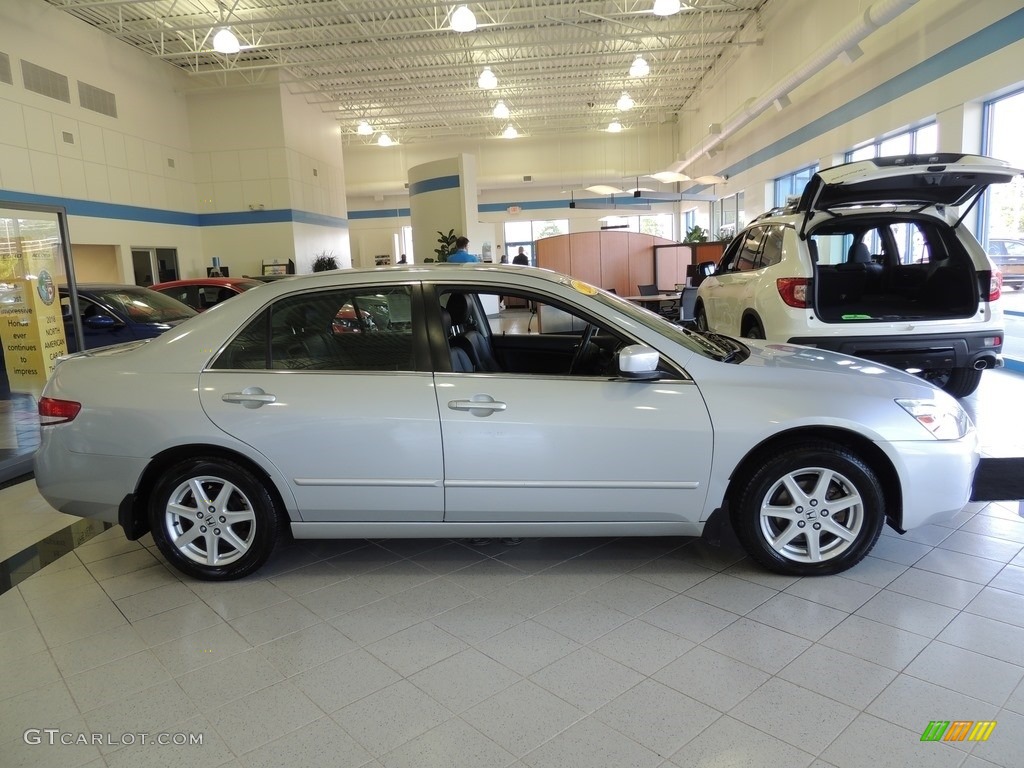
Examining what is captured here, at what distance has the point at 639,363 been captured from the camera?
8.60ft

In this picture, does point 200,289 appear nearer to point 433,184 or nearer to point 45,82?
point 45,82

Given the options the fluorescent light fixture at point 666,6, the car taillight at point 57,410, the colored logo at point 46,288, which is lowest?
the car taillight at point 57,410

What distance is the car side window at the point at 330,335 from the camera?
2.88m

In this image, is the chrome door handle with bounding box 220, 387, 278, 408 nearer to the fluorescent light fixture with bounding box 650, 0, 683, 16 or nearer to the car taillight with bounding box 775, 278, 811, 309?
the car taillight with bounding box 775, 278, 811, 309

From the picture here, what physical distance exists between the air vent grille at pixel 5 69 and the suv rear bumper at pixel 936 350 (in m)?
14.2

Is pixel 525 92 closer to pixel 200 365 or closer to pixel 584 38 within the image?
pixel 584 38

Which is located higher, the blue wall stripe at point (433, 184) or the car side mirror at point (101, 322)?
the blue wall stripe at point (433, 184)

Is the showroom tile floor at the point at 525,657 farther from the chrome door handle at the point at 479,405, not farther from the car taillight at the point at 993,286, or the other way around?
the car taillight at the point at 993,286

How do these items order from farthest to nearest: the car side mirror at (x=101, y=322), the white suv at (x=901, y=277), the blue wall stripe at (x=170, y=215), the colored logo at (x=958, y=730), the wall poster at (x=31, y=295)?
the blue wall stripe at (x=170, y=215)
the car side mirror at (x=101, y=322)
the wall poster at (x=31, y=295)
the white suv at (x=901, y=277)
the colored logo at (x=958, y=730)

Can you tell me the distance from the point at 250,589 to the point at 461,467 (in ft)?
3.77

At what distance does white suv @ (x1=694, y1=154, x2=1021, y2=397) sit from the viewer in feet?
15.3

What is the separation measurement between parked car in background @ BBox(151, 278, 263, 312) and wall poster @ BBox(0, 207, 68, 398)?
10.9 feet

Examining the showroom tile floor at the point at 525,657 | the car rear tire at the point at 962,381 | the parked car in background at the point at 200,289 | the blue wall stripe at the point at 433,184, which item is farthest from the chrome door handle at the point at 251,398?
the blue wall stripe at the point at 433,184

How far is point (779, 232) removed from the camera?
5.73 m
